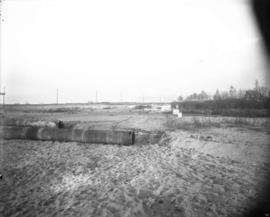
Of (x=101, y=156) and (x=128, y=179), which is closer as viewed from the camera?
(x=128, y=179)

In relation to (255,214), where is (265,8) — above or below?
above

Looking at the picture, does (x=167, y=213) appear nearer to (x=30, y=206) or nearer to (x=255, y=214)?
(x=255, y=214)

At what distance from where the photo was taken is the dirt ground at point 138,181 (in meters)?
3.08

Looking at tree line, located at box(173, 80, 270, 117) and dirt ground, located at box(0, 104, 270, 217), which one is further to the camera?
tree line, located at box(173, 80, 270, 117)

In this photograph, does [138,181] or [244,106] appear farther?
[244,106]

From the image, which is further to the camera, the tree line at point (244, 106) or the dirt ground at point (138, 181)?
the tree line at point (244, 106)

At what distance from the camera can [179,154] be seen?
607 cm

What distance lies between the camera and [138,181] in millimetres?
4113

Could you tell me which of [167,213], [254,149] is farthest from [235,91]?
[167,213]

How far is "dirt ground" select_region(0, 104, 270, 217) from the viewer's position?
10.1ft

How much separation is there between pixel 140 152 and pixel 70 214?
12.8ft

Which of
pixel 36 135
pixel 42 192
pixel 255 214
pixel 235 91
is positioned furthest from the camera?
pixel 235 91

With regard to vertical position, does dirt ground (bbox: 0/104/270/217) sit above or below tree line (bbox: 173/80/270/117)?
below

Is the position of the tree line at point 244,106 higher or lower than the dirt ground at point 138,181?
higher
